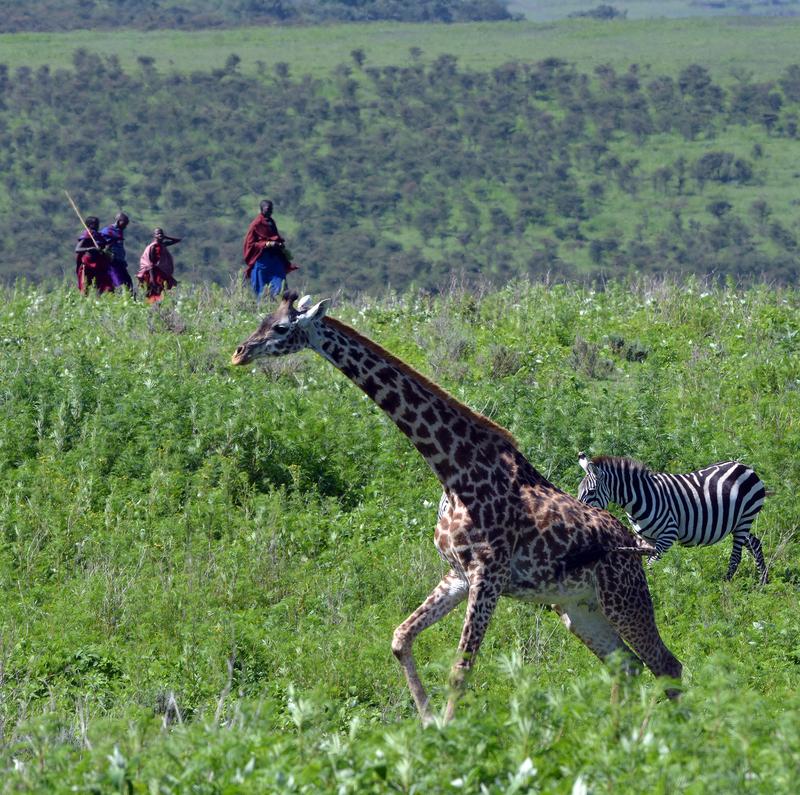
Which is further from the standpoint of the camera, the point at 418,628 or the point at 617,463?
the point at 617,463

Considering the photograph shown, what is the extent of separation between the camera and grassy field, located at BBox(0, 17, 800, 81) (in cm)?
10119

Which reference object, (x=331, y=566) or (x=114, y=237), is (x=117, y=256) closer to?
(x=114, y=237)

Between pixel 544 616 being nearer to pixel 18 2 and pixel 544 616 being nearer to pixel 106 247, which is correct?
pixel 106 247

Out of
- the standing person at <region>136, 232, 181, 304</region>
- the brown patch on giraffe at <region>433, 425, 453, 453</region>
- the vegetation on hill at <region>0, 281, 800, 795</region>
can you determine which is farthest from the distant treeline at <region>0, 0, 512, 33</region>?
the brown patch on giraffe at <region>433, 425, 453, 453</region>

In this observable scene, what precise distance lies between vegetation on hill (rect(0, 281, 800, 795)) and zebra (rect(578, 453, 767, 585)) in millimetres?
217

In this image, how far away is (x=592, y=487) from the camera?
1221 centimetres

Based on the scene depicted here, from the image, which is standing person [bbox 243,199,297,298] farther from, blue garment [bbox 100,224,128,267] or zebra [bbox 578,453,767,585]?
zebra [bbox 578,453,767,585]

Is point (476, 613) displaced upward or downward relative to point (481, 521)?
downward

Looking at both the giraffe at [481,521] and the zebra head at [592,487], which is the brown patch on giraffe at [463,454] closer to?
the giraffe at [481,521]

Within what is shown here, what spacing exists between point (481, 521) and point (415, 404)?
0.77 meters

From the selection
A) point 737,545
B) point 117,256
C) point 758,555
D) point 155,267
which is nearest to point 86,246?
point 117,256

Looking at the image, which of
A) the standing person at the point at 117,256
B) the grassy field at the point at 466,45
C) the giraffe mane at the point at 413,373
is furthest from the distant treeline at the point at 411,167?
the giraffe mane at the point at 413,373

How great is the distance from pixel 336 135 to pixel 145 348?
238 feet

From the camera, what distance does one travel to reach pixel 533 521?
903cm
